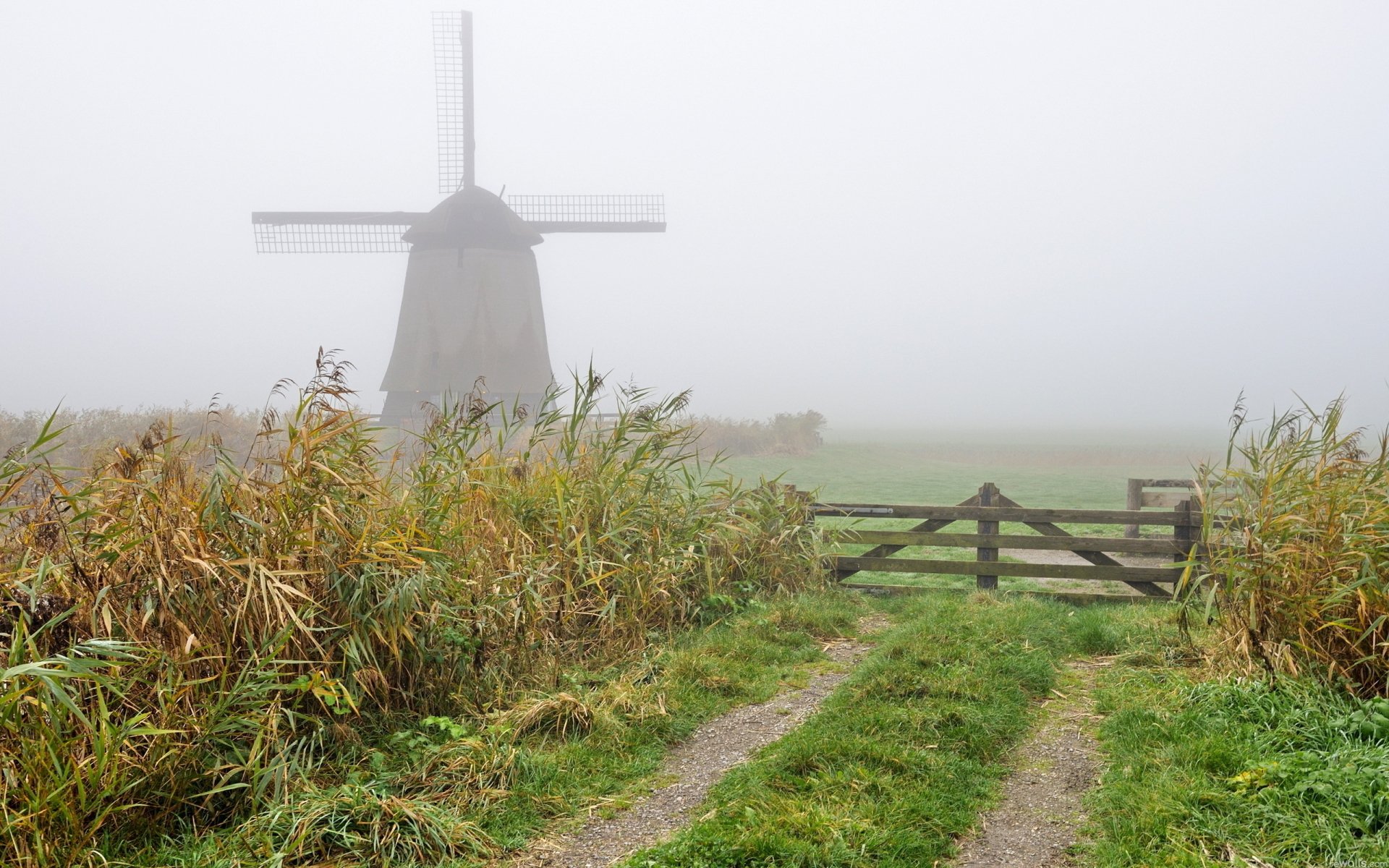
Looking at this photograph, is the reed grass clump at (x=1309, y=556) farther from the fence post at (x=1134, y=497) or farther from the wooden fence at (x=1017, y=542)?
the fence post at (x=1134, y=497)

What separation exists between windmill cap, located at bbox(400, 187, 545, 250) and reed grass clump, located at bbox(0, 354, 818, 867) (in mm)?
22019

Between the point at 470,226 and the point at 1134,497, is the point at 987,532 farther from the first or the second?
the point at 470,226

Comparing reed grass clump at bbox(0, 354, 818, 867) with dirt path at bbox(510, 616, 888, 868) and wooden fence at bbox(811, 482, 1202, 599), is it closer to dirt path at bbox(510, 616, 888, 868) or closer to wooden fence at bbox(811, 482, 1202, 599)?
dirt path at bbox(510, 616, 888, 868)

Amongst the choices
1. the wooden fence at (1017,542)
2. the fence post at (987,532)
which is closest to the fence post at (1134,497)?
the wooden fence at (1017,542)

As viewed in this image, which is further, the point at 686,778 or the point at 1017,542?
the point at 1017,542

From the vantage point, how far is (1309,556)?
17.3ft

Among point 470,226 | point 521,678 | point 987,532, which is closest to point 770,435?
point 470,226

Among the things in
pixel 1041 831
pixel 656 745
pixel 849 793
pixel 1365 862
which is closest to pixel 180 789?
pixel 656 745

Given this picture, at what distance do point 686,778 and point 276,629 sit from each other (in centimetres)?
218

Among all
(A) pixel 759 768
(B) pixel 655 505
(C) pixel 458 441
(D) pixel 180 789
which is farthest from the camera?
(B) pixel 655 505

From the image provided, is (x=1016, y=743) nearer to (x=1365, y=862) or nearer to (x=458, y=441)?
(x=1365, y=862)

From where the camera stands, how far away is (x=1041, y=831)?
4129 millimetres

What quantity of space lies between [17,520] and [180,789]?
2.03 meters

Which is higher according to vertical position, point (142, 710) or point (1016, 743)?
point (142, 710)
